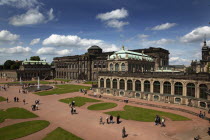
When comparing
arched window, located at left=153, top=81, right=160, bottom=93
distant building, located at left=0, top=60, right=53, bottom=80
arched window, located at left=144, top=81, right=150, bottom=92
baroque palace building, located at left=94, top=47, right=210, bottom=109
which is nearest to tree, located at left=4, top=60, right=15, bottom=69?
distant building, located at left=0, top=60, right=53, bottom=80

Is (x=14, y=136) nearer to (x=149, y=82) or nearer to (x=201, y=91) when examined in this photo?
(x=149, y=82)

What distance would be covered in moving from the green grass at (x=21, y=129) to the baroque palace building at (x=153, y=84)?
33.7m

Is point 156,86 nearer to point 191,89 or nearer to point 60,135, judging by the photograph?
point 191,89

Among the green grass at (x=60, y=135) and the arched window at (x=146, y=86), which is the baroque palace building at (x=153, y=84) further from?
the green grass at (x=60, y=135)

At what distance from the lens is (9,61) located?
17425 cm

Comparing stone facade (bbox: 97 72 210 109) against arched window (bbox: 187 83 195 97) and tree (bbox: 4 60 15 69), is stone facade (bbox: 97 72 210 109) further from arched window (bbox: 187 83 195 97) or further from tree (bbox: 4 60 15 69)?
tree (bbox: 4 60 15 69)

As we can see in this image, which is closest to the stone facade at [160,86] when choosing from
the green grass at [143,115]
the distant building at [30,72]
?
the green grass at [143,115]

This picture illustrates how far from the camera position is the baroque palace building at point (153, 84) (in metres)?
41.5

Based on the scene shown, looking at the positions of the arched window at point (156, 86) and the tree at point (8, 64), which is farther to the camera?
the tree at point (8, 64)

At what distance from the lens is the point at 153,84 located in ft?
167

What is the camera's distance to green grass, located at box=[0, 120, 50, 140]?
24.9m

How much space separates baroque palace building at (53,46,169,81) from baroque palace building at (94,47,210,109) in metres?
19.8

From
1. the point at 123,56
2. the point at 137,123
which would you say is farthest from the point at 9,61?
the point at 137,123

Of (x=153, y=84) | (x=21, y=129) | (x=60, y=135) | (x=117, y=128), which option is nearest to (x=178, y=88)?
(x=153, y=84)
